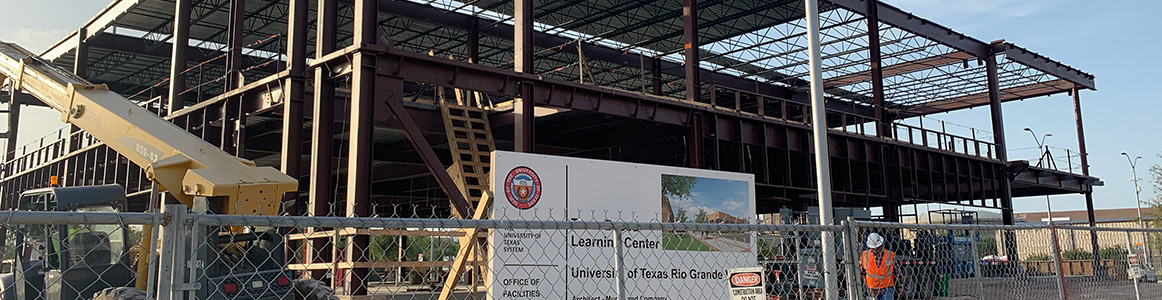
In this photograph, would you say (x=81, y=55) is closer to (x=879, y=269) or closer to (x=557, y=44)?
(x=557, y=44)

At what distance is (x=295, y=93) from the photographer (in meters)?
17.3

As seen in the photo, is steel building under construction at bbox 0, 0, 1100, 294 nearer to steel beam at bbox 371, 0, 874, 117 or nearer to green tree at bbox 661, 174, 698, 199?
steel beam at bbox 371, 0, 874, 117

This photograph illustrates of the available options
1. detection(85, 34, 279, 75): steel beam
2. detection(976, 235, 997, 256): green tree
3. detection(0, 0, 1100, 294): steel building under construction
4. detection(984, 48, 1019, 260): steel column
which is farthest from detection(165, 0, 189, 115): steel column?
detection(984, 48, 1019, 260): steel column

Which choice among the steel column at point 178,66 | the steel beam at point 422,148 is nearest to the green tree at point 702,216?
the steel beam at point 422,148

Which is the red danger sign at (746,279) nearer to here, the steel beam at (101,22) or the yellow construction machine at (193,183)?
the yellow construction machine at (193,183)

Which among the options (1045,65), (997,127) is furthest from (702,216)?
(1045,65)

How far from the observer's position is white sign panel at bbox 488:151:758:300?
10.7 meters

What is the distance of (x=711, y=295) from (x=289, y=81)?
978 centimetres

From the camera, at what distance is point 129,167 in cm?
2527

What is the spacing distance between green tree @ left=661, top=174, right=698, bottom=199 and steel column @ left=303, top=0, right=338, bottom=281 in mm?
6401

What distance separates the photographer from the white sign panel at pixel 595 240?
10695 millimetres

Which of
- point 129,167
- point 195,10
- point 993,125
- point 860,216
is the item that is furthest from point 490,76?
point 993,125

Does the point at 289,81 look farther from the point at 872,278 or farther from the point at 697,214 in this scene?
the point at 872,278

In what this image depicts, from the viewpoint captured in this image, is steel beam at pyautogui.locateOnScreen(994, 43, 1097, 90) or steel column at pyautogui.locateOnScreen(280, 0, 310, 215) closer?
steel column at pyautogui.locateOnScreen(280, 0, 310, 215)
